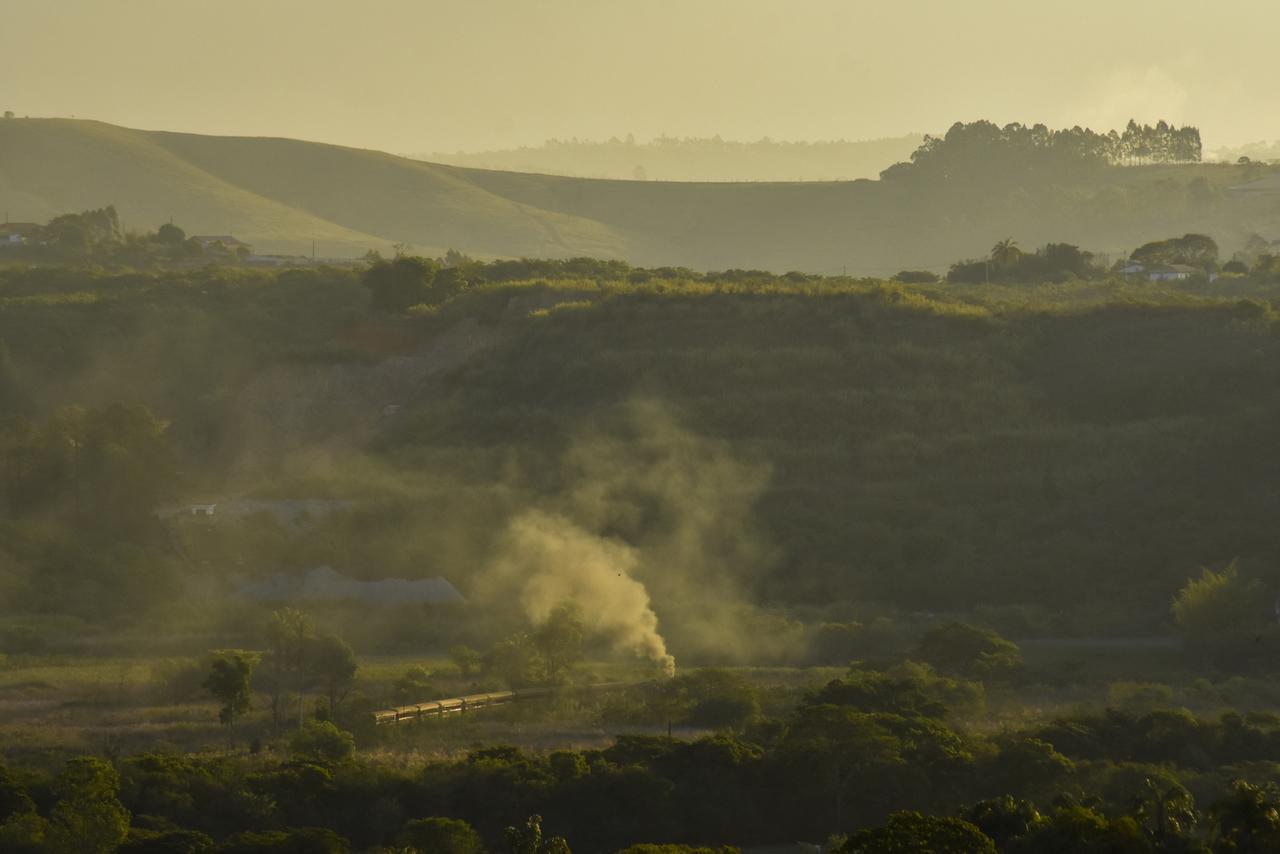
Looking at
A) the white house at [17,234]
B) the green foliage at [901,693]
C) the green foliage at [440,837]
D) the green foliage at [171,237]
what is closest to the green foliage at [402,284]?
the green foliage at [171,237]

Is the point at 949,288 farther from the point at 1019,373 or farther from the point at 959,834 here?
the point at 959,834

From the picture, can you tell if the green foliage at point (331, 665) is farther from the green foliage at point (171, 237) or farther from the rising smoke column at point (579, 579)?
the green foliage at point (171, 237)

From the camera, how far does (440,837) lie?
2536cm

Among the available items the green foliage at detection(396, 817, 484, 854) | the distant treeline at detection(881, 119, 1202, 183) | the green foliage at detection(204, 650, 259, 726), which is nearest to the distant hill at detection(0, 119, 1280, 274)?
the distant treeline at detection(881, 119, 1202, 183)

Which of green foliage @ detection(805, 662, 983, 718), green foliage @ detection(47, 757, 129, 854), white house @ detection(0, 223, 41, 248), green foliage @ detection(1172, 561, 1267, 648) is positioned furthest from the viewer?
white house @ detection(0, 223, 41, 248)

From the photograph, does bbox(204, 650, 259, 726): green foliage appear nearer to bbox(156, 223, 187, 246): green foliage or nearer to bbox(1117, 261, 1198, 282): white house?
bbox(1117, 261, 1198, 282): white house

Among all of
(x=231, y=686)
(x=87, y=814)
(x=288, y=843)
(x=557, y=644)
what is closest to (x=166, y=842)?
(x=87, y=814)

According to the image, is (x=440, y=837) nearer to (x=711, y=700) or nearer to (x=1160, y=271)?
(x=711, y=700)

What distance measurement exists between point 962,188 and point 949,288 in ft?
272

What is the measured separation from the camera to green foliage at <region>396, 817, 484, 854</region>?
2525cm

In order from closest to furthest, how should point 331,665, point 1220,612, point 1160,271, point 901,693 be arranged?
point 901,693, point 331,665, point 1220,612, point 1160,271

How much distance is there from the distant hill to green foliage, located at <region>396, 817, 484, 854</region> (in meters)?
122

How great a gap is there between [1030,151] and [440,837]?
155m

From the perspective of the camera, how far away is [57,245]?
10575cm
